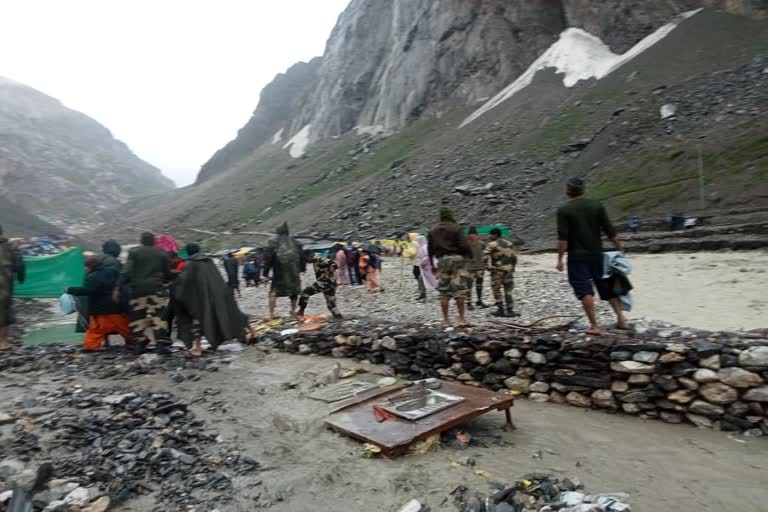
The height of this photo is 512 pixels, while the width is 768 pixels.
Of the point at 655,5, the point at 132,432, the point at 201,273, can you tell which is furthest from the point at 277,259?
the point at 655,5

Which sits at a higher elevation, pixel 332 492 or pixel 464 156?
pixel 464 156

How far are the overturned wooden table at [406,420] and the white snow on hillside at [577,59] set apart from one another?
31.5m

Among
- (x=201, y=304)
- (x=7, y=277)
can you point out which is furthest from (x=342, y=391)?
(x=7, y=277)

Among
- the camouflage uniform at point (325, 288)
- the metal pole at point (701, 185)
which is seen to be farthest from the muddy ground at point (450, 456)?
the metal pole at point (701, 185)

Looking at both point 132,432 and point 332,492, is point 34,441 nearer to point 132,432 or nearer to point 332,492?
point 132,432

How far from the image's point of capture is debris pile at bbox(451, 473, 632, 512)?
3.08 metres

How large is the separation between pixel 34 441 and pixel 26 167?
85138 mm

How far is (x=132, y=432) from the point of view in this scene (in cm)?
435

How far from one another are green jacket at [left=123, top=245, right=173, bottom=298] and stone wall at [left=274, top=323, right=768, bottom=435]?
3.33 meters

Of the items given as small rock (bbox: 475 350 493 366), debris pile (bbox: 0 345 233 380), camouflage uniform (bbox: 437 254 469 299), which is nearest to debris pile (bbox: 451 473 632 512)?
small rock (bbox: 475 350 493 366)

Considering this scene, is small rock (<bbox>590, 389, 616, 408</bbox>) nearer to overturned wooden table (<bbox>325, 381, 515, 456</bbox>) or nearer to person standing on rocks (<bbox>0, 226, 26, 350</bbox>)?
overturned wooden table (<bbox>325, 381, 515, 456</bbox>)

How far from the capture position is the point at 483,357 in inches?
219

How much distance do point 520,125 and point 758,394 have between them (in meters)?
28.7

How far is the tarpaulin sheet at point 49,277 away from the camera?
1266 centimetres
